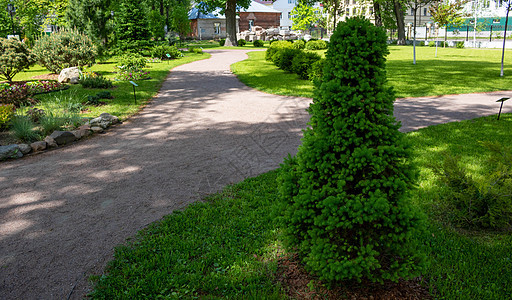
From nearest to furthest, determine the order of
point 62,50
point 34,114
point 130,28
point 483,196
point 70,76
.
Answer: point 483,196, point 34,114, point 70,76, point 62,50, point 130,28

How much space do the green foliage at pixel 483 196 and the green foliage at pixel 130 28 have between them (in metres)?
23.8

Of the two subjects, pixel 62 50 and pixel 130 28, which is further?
pixel 130 28

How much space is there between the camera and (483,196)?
3.97 m

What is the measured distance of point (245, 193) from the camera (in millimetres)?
5148

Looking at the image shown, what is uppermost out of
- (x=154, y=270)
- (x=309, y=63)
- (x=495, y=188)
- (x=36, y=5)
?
(x=36, y=5)

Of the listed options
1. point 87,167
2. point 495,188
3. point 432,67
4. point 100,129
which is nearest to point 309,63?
point 432,67

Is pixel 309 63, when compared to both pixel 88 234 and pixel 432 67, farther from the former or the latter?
pixel 88 234

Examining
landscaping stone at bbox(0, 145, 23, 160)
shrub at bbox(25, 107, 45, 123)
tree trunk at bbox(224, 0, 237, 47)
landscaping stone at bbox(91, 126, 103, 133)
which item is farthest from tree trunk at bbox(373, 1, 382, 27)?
landscaping stone at bbox(0, 145, 23, 160)

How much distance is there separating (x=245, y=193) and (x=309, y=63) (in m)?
12.3

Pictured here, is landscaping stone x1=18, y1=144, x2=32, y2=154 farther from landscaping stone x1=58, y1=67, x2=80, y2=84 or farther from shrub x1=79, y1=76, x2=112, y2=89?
landscaping stone x1=58, y1=67, x2=80, y2=84

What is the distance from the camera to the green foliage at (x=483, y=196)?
3908 millimetres

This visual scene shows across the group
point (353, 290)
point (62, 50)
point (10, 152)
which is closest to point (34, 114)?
point (10, 152)

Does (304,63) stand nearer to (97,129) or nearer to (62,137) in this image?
(97,129)

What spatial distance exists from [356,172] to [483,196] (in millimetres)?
2168
